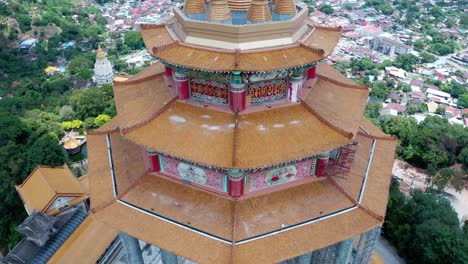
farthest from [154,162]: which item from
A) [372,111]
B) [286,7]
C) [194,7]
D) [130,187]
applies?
[372,111]

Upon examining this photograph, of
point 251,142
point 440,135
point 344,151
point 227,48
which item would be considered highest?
point 227,48

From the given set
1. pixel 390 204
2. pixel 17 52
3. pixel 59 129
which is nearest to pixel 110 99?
pixel 59 129

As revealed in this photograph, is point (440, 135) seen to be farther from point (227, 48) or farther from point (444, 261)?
point (227, 48)

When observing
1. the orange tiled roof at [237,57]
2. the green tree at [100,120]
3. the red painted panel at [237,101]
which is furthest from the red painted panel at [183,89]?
the green tree at [100,120]

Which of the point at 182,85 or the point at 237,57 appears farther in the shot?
the point at 182,85

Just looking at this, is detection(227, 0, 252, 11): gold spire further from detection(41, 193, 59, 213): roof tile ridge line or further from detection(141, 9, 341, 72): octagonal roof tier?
detection(41, 193, 59, 213): roof tile ridge line

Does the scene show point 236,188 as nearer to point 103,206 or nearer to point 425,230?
point 103,206

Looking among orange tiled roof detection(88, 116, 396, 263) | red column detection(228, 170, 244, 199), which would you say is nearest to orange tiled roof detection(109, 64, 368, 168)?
red column detection(228, 170, 244, 199)
